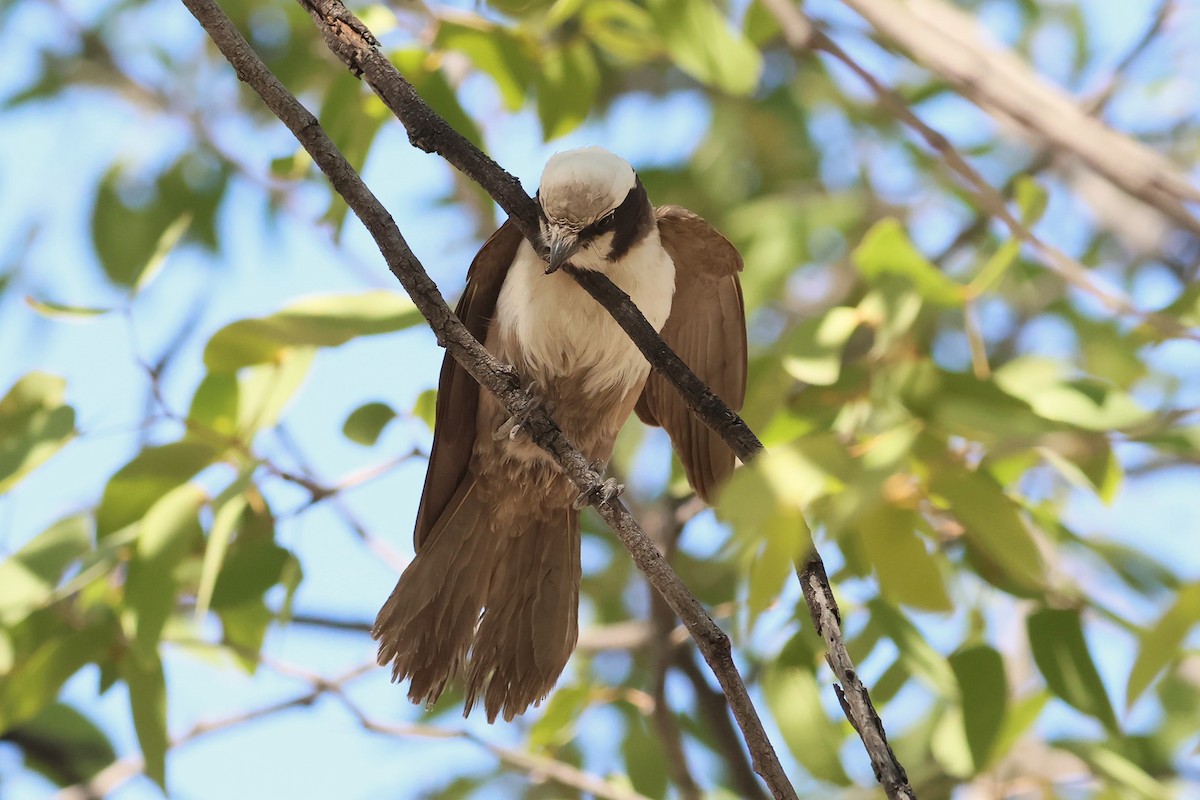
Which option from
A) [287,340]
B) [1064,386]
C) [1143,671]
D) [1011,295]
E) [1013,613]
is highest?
[287,340]

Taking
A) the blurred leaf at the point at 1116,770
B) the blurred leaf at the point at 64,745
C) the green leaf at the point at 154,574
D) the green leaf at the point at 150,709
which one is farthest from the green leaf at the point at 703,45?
the blurred leaf at the point at 64,745

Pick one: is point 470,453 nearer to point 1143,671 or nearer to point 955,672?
point 955,672

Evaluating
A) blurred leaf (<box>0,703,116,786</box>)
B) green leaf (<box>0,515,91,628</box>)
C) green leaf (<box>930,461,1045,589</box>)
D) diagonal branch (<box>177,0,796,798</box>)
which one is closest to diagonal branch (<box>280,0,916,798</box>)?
diagonal branch (<box>177,0,796,798</box>)

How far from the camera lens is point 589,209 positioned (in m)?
2.95

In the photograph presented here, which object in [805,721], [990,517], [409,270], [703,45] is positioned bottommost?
[805,721]

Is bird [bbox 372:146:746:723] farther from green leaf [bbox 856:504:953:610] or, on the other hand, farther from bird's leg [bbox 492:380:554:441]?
green leaf [bbox 856:504:953:610]

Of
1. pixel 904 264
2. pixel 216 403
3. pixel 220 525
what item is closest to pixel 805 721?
pixel 904 264

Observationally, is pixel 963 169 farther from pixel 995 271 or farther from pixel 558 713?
pixel 558 713

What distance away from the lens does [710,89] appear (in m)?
5.45

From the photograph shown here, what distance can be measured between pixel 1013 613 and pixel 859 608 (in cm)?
A: 199

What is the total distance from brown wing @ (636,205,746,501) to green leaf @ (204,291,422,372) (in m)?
0.85

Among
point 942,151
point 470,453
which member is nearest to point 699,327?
point 470,453

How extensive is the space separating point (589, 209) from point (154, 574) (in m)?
1.35

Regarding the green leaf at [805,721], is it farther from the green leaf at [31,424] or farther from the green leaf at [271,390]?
the green leaf at [31,424]
